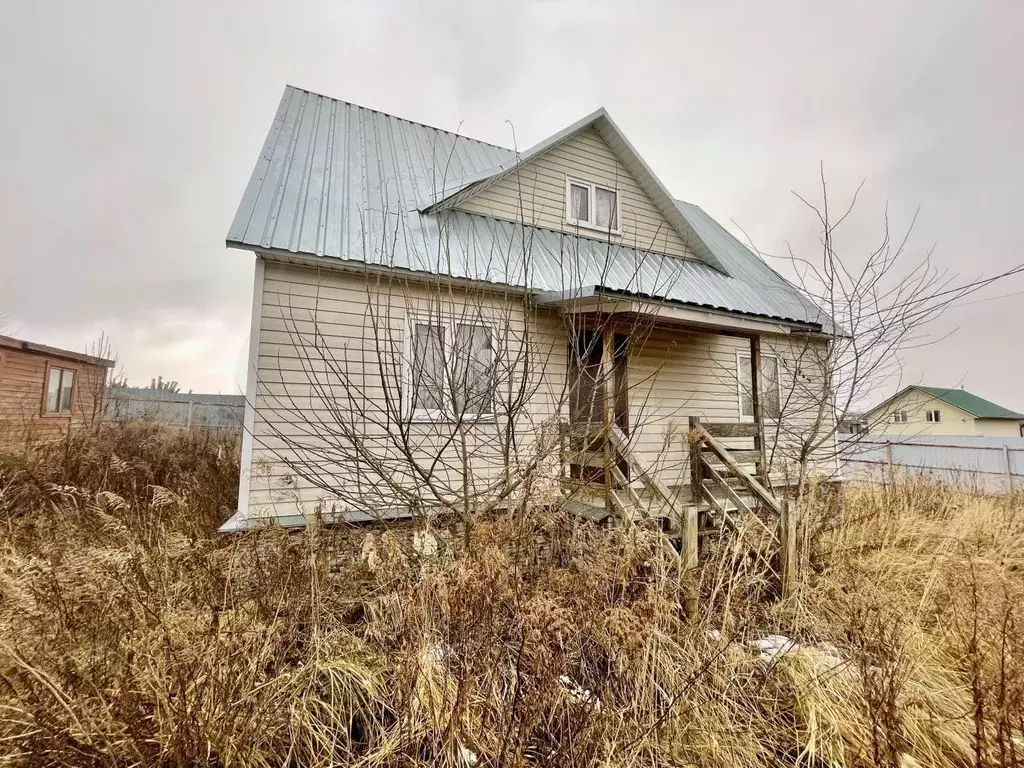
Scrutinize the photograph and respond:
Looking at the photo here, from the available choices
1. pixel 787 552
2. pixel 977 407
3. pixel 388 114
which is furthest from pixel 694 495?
pixel 977 407

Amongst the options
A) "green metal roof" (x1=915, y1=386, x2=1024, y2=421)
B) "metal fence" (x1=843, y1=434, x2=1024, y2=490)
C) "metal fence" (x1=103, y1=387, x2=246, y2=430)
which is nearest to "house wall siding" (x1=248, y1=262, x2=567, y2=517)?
"metal fence" (x1=843, y1=434, x2=1024, y2=490)

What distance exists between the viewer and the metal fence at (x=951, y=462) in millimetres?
10172

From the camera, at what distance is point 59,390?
1591 cm

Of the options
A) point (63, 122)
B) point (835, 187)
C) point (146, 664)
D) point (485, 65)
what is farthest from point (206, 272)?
A: point (835, 187)

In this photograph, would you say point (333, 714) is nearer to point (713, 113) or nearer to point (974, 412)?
point (713, 113)

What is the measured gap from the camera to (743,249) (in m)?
12.8

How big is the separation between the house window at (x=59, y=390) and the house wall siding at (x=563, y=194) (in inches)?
679

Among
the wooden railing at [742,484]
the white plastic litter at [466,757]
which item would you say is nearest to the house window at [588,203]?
the wooden railing at [742,484]

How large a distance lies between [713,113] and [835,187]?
26.7ft

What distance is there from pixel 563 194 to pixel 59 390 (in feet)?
63.4

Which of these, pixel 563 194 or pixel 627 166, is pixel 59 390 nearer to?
pixel 563 194

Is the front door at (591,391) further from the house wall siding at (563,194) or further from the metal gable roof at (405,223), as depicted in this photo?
the house wall siding at (563,194)

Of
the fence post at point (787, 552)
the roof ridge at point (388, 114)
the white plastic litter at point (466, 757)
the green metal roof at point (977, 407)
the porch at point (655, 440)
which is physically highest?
the roof ridge at point (388, 114)

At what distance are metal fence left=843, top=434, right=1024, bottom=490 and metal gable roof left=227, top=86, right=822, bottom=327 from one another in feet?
13.3
